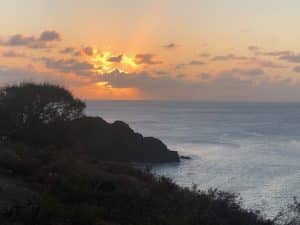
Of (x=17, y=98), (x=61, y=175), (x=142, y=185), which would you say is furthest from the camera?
(x=17, y=98)

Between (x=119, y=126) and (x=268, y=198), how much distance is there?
110 ft

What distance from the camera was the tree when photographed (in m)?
23.9

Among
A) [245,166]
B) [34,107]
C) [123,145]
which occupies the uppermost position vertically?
[34,107]

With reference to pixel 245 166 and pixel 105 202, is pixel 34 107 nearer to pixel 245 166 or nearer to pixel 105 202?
pixel 105 202

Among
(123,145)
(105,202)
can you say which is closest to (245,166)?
(123,145)

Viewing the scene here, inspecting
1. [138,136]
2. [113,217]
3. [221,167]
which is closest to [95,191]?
[113,217]

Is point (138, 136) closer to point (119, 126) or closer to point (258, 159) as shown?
point (119, 126)

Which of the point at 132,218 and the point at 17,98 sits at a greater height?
the point at 17,98

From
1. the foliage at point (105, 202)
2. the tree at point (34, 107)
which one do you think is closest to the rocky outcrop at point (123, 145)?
the tree at point (34, 107)

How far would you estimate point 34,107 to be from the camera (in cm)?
2494

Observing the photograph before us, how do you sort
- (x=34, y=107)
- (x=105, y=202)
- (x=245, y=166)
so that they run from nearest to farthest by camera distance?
(x=105, y=202) → (x=34, y=107) → (x=245, y=166)

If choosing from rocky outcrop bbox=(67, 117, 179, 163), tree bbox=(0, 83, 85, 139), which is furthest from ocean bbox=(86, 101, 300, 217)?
tree bbox=(0, 83, 85, 139)

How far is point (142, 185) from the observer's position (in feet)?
47.9

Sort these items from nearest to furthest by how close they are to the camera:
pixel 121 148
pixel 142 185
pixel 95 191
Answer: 1. pixel 95 191
2. pixel 142 185
3. pixel 121 148
